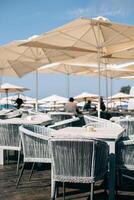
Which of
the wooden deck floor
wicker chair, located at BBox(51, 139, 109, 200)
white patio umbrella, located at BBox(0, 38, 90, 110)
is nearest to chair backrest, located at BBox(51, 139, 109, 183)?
wicker chair, located at BBox(51, 139, 109, 200)

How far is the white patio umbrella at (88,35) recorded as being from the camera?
687 centimetres

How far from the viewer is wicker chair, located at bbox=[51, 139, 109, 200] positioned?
3.21m

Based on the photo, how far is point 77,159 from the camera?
3.23m

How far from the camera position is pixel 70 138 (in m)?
3.22

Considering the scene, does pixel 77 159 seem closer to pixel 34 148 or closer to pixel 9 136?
pixel 34 148

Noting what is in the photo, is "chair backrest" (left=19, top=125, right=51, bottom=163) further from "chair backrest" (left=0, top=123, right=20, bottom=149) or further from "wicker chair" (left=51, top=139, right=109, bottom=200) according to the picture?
"chair backrest" (left=0, top=123, right=20, bottom=149)

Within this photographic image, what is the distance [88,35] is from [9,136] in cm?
357

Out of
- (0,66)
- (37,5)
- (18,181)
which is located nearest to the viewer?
(18,181)

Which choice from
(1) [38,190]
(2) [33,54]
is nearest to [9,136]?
(1) [38,190]

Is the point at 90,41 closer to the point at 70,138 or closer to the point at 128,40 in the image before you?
the point at 128,40

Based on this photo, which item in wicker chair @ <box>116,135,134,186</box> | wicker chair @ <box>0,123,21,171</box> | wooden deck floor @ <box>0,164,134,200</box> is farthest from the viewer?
wicker chair @ <box>0,123,21,171</box>

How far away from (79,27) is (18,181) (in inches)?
153

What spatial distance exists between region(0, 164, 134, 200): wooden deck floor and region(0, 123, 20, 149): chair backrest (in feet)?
1.48

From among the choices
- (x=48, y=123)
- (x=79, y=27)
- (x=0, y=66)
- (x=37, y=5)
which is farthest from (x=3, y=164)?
(x=0, y=66)
